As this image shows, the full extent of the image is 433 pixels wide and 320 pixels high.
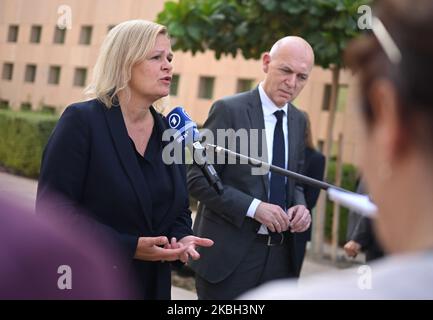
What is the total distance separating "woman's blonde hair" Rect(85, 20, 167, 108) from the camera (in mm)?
3207

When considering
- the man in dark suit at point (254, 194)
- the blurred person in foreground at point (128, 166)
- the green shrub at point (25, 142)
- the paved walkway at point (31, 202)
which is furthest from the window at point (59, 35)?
the blurred person in foreground at point (128, 166)

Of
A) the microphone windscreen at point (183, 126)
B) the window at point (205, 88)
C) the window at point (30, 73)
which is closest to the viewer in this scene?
the microphone windscreen at point (183, 126)

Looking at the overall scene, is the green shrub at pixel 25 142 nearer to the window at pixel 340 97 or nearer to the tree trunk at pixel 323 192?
the window at pixel 340 97

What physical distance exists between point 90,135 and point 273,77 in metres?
1.31

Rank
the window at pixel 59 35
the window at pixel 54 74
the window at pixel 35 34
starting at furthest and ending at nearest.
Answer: the window at pixel 54 74 → the window at pixel 35 34 → the window at pixel 59 35

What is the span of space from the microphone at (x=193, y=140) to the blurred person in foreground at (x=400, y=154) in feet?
6.64

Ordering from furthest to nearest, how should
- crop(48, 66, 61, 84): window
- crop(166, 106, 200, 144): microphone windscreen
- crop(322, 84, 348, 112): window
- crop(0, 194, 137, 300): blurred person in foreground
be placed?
crop(48, 66, 61, 84): window
crop(322, 84, 348, 112): window
crop(166, 106, 200, 144): microphone windscreen
crop(0, 194, 137, 300): blurred person in foreground

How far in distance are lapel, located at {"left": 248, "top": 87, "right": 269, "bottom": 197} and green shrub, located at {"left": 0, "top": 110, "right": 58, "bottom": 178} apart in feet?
39.0

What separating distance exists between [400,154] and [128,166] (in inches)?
86.0

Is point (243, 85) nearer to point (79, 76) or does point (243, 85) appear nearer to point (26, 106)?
point (79, 76)

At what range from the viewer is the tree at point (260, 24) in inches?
273

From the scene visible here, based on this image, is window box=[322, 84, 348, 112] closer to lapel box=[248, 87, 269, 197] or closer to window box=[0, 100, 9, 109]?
lapel box=[248, 87, 269, 197]

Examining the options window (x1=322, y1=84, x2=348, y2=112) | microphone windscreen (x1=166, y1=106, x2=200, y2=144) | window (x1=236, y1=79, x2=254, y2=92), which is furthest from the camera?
window (x1=236, y1=79, x2=254, y2=92)

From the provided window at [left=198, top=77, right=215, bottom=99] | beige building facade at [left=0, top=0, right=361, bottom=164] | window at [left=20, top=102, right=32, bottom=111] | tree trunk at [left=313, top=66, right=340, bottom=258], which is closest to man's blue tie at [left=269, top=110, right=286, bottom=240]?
tree trunk at [left=313, top=66, right=340, bottom=258]
